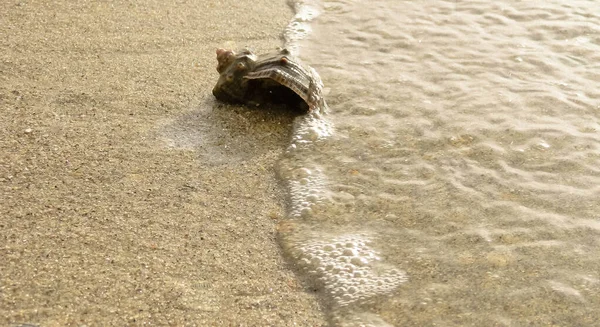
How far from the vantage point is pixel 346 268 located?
3186 millimetres

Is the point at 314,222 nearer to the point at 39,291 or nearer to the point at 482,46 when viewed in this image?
the point at 39,291

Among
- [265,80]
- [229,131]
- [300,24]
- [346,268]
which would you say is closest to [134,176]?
[229,131]

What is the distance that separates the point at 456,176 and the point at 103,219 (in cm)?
190

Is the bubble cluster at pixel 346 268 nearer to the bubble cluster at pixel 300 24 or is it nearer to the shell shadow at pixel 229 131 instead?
the shell shadow at pixel 229 131

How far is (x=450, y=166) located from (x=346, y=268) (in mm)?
1089

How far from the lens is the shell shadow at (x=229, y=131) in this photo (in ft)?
13.1

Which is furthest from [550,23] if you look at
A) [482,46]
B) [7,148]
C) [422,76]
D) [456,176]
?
[7,148]

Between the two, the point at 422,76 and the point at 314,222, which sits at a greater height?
the point at 422,76

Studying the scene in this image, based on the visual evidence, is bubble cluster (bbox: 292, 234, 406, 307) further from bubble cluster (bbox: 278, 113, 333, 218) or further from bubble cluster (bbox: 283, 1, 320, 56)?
bubble cluster (bbox: 283, 1, 320, 56)

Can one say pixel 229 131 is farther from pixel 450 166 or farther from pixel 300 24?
pixel 300 24

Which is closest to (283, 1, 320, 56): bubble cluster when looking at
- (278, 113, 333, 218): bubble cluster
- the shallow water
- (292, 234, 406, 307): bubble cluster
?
the shallow water

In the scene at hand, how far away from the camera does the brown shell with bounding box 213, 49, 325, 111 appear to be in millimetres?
4250

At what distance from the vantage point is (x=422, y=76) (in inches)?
193

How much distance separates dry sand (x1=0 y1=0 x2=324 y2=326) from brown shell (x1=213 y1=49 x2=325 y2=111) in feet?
0.36
